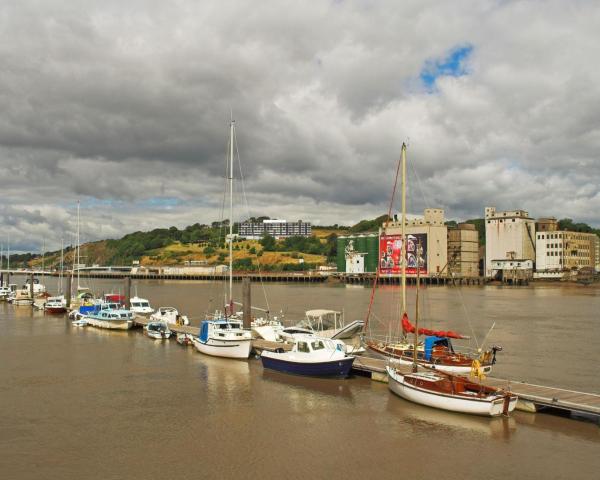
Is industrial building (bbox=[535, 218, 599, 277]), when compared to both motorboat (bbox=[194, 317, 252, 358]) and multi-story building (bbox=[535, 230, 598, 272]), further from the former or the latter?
motorboat (bbox=[194, 317, 252, 358])

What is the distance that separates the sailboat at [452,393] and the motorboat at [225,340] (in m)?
13.6

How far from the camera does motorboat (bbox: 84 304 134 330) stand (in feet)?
188

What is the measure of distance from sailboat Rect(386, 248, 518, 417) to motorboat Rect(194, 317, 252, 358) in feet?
44.5

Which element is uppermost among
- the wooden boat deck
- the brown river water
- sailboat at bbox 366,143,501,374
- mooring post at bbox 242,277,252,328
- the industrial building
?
the industrial building

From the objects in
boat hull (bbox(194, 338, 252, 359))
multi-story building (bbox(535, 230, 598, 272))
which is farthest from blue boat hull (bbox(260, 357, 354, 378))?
multi-story building (bbox(535, 230, 598, 272))

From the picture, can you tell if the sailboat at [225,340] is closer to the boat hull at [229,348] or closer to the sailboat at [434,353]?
the boat hull at [229,348]

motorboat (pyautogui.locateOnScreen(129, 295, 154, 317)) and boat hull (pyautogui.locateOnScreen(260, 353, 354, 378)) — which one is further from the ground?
motorboat (pyautogui.locateOnScreen(129, 295, 154, 317))

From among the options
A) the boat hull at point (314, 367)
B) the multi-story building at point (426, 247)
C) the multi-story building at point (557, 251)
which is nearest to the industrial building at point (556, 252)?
the multi-story building at point (557, 251)

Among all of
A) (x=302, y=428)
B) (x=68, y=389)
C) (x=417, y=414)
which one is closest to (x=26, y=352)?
(x=68, y=389)

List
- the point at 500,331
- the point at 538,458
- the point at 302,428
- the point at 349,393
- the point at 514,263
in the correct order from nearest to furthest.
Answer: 1. the point at 538,458
2. the point at 302,428
3. the point at 349,393
4. the point at 500,331
5. the point at 514,263

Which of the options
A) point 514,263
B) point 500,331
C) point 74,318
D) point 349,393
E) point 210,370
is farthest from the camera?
point 514,263

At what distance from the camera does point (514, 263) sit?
609ft

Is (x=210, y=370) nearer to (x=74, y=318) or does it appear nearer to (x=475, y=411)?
(x=475, y=411)

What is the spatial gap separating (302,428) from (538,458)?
9434 millimetres
